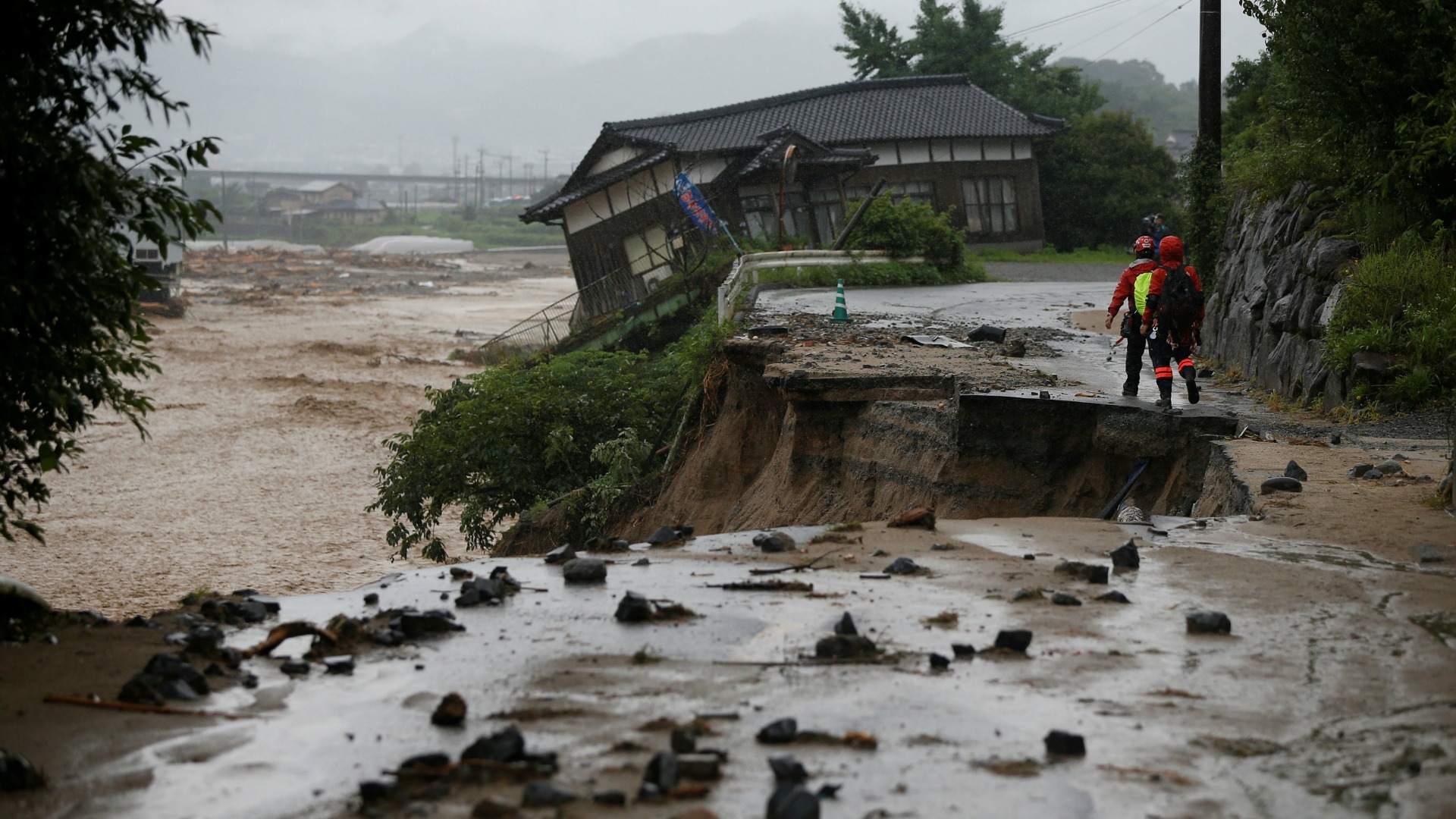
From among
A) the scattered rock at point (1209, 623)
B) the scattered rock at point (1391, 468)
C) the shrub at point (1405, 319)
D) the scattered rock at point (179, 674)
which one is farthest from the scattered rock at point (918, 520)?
the shrub at point (1405, 319)

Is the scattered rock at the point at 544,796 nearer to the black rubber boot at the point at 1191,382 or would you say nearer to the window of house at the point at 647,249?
the black rubber boot at the point at 1191,382

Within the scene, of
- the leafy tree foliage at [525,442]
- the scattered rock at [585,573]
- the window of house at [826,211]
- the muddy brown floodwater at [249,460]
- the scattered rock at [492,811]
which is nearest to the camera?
the scattered rock at [492,811]

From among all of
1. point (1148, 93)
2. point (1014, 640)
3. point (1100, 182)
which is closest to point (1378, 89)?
point (1014, 640)

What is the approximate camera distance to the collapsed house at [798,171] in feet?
111

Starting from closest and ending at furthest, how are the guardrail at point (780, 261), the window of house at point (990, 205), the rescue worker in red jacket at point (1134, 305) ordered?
the rescue worker in red jacket at point (1134, 305) → the guardrail at point (780, 261) → the window of house at point (990, 205)

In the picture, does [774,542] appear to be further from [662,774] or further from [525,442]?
[525,442]

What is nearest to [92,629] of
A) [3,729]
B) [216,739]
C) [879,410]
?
[3,729]

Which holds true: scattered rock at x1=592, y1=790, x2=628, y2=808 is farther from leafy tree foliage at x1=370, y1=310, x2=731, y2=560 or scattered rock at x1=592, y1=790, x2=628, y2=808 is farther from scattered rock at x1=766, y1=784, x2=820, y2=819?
leafy tree foliage at x1=370, y1=310, x2=731, y2=560

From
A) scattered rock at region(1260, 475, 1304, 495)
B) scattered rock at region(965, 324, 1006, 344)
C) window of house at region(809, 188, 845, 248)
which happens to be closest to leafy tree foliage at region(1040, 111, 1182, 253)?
window of house at region(809, 188, 845, 248)

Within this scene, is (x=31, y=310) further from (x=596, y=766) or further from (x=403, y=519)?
(x=403, y=519)

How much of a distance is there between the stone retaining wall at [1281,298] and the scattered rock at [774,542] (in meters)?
6.11

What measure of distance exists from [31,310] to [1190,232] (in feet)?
54.3

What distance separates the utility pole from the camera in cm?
1902

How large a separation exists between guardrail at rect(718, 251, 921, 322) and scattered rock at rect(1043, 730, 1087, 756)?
17.6m
